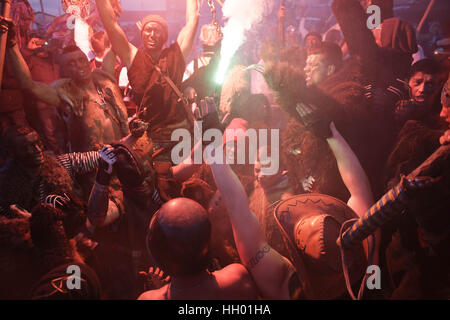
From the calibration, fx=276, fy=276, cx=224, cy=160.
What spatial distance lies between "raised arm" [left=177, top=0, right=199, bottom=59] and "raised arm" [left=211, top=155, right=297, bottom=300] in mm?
963

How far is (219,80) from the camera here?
2.06 metres

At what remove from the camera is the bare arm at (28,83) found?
66.9 inches

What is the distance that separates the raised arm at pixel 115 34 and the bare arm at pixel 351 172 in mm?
1495

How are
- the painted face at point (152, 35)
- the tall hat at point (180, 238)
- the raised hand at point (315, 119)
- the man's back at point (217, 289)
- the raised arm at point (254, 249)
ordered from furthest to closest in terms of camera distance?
the painted face at point (152, 35), the raised hand at point (315, 119), the raised arm at point (254, 249), the man's back at point (217, 289), the tall hat at point (180, 238)

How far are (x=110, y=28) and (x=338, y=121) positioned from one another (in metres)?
1.66

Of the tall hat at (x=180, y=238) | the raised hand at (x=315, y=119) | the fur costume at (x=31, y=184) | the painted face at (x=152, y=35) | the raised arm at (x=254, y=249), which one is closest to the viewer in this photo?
the tall hat at (x=180, y=238)

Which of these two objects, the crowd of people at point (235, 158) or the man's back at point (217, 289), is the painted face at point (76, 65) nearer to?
the crowd of people at point (235, 158)

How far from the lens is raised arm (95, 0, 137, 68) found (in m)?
1.84

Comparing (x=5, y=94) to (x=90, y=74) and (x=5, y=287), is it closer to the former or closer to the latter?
(x=90, y=74)

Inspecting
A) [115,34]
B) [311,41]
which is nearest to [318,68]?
[311,41]

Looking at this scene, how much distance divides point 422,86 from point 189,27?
1591 mm

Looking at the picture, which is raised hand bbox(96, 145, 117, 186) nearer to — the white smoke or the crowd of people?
the crowd of people

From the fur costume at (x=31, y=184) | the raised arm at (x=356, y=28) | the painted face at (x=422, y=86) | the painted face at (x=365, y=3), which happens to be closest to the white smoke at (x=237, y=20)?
the raised arm at (x=356, y=28)

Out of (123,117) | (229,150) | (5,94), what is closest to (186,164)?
(229,150)
